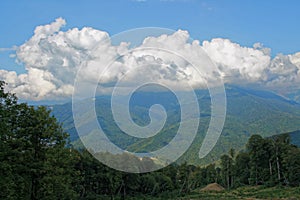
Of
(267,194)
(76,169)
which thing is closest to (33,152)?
(76,169)

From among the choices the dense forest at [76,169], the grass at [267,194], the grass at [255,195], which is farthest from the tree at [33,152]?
the grass at [267,194]

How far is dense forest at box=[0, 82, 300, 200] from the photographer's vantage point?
19047 mm

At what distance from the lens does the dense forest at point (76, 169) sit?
1905cm

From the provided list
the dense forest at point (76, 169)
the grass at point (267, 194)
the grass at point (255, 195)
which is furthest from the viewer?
the grass at point (255, 195)

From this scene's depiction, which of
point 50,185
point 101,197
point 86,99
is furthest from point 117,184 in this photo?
point 86,99

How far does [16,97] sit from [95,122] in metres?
5.06

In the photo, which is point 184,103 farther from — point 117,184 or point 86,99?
point 117,184

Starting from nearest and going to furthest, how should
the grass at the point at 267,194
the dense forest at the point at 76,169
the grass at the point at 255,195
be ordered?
the dense forest at the point at 76,169 < the grass at the point at 267,194 < the grass at the point at 255,195

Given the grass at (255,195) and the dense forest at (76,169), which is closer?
the dense forest at (76,169)

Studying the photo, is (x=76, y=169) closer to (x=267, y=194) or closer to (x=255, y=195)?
(x=255, y=195)

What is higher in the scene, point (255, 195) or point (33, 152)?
point (33, 152)

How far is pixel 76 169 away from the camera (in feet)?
141

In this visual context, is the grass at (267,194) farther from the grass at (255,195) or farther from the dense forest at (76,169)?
the dense forest at (76,169)

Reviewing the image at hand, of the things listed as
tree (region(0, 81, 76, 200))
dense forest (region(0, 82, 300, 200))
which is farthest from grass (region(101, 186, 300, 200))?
tree (region(0, 81, 76, 200))
